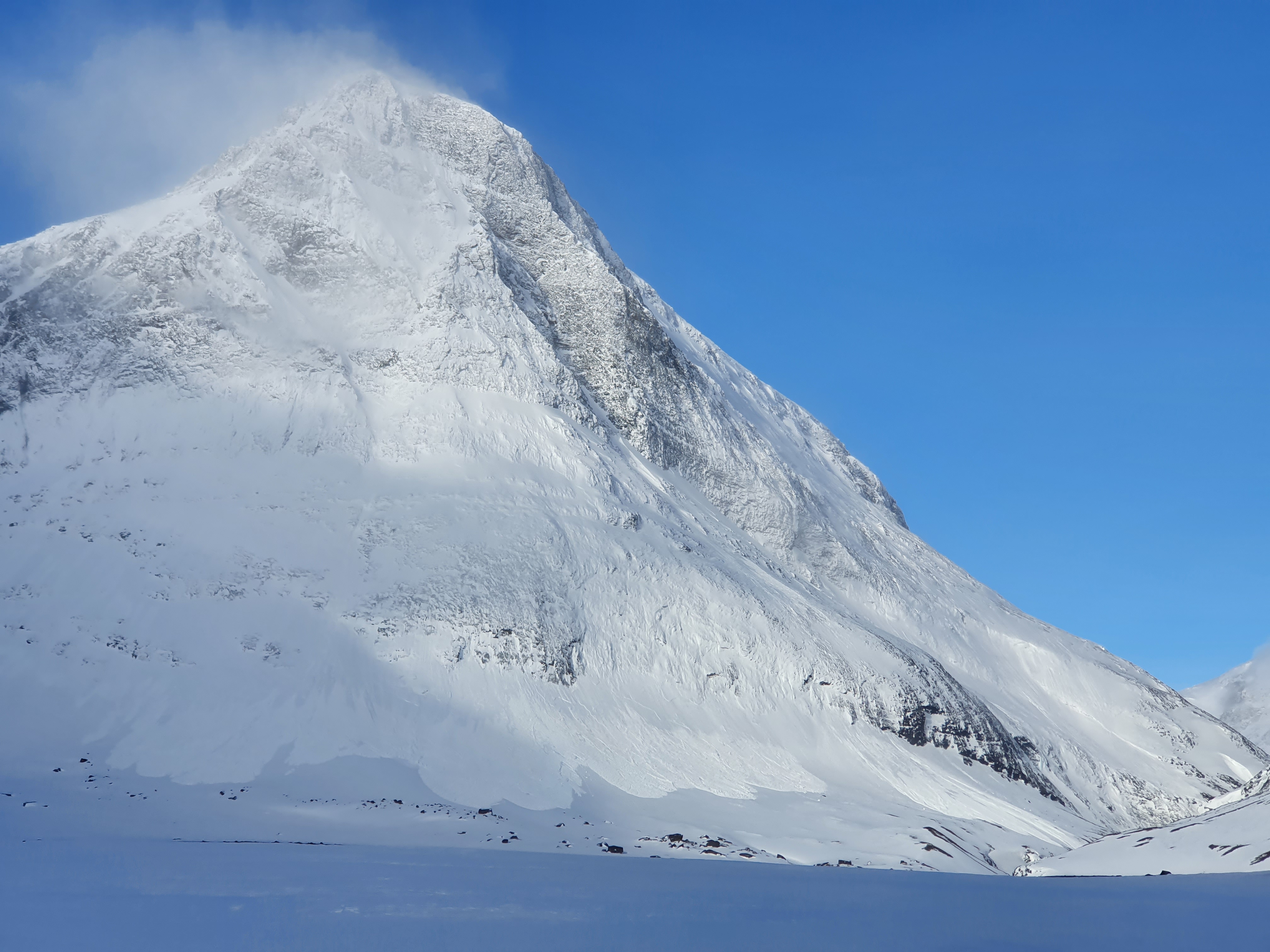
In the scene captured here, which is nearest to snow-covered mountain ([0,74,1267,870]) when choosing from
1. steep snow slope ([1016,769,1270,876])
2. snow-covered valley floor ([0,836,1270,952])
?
steep snow slope ([1016,769,1270,876])

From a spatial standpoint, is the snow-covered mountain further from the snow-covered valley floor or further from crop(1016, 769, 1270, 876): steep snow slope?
the snow-covered valley floor

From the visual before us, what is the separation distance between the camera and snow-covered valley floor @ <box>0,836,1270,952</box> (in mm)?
29594

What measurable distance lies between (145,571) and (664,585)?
151ft

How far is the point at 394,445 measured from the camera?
9606cm

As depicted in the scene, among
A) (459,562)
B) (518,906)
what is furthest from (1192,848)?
(459,562)

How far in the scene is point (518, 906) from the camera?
3688 centimetres

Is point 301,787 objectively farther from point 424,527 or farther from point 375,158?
point 375,158

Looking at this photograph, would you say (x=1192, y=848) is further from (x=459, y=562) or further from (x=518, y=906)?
(x=459, y=562)

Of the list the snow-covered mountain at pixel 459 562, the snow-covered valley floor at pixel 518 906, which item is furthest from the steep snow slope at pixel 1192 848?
the snow-covered mountain at pixel 459 562

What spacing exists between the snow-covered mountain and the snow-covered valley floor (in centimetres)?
1699

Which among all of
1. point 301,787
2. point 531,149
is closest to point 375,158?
point 531,149

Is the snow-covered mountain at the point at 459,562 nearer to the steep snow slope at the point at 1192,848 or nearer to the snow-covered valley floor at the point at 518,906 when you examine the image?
the steep snow slope at the point at 1192,848

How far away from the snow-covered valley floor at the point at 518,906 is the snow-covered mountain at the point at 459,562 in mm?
16991

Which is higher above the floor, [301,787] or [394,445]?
[394,445]
